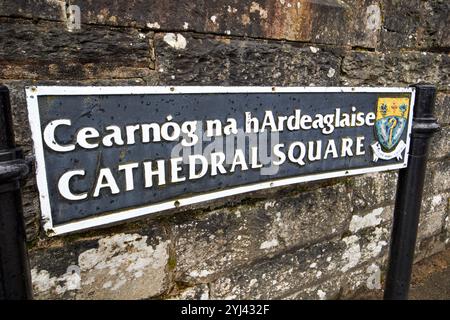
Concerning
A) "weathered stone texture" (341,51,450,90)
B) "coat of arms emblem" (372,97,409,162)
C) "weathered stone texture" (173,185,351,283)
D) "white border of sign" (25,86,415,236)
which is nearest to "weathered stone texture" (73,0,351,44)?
"weathered stone texture" (341,51,450,90)

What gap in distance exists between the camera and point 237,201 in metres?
1.34

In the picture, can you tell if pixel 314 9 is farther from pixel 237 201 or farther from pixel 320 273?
pixel 320 273

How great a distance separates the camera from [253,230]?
1396 millimetres

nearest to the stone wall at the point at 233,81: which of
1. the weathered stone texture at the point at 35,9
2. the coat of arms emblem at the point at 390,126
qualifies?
the weathered stone texture at the point at 35,9

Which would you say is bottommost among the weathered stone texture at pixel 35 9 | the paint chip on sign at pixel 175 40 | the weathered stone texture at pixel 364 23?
the paint chip on sign at pixel 175 40

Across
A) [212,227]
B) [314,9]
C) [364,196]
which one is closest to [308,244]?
[364,196]

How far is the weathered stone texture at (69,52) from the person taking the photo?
87cm

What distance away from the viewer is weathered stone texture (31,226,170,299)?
1.02 metres

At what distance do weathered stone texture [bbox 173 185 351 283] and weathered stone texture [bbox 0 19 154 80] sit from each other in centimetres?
61

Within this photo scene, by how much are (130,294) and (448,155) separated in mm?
2171

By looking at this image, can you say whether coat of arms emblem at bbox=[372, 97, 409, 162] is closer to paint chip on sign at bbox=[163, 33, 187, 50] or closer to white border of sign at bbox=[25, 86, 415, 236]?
white border of sign at bbox=[25, 86, 415, 236]

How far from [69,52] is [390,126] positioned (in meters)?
1.16

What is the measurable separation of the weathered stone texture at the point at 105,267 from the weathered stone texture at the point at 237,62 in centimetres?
59

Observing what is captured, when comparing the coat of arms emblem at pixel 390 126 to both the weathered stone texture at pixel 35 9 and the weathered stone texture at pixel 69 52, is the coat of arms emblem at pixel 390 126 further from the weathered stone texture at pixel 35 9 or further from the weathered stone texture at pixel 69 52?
the weathered stone texture at pixel 35 9
